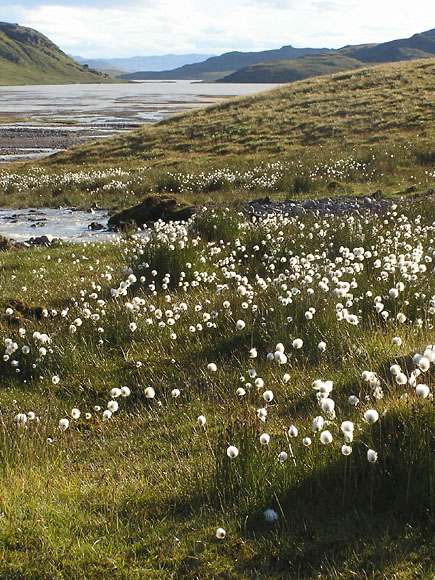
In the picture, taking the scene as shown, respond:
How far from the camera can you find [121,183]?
24797 mm

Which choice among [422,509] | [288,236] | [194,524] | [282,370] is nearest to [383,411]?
[422,509]

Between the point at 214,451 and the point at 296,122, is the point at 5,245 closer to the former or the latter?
the point at 214,451

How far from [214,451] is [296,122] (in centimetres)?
4164

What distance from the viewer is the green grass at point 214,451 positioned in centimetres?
307

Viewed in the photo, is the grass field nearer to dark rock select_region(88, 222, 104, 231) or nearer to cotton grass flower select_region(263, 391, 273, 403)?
cotton grass flower select_region(263, 391, 273, 403)

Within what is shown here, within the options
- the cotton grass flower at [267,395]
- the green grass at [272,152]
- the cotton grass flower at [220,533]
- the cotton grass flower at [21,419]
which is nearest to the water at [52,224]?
the green grass at [272,152]

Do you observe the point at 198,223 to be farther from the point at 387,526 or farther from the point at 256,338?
the point at 387,526

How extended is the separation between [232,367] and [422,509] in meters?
3.07

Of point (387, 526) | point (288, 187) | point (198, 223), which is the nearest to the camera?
point (387, 526)

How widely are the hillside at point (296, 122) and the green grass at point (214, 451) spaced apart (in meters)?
25.6

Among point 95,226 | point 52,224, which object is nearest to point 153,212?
point 95,226

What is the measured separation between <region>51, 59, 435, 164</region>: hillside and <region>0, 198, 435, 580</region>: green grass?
83.9 ft

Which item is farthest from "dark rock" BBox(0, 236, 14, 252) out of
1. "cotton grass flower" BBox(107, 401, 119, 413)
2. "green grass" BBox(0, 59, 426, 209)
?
"cotton grass flower" BBox(107, 401, 119, 413)

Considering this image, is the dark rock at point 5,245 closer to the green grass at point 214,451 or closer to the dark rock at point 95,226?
the dark rock at point 95,226
